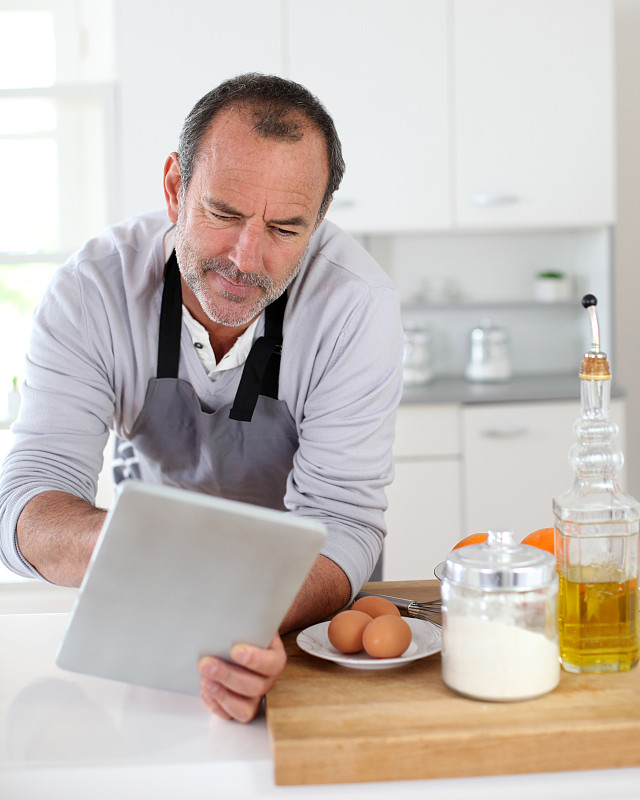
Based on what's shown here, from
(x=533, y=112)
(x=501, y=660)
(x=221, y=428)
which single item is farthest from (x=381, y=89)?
(x=501, y=660)

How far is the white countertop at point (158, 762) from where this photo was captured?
775 millimetres

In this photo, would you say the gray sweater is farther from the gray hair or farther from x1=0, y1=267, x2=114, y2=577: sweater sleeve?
the gray hair

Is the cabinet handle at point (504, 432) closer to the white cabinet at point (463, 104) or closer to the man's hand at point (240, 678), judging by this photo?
the white cabinet at point (463, 104)

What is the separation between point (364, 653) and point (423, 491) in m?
1.98

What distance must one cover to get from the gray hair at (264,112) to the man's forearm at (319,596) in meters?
0.56

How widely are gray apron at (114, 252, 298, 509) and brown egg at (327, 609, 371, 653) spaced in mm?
542

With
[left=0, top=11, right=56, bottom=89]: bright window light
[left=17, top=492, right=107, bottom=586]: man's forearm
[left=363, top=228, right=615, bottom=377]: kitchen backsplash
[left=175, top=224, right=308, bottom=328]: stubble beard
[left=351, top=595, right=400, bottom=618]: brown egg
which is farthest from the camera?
[left=363, top=228, right=615, bottom=377]: kitchen backsplash

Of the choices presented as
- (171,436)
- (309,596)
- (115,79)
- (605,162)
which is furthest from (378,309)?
(115,79)

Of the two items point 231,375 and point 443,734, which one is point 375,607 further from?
point 231,375

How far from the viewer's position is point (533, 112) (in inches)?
119

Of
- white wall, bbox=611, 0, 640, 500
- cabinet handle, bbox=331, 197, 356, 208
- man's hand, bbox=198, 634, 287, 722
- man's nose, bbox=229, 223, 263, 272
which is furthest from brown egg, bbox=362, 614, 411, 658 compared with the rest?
white wall, bbox=611, 0, 640, 500

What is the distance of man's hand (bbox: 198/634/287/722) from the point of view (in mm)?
849

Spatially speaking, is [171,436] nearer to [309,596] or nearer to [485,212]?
[309,596]

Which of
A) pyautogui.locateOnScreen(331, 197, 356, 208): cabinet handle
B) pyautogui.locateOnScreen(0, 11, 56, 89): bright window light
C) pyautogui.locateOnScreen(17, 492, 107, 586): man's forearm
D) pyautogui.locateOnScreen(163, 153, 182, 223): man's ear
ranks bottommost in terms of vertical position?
pyautogui.locateOnScreen(17, 492, 107, 586): man's forearm
